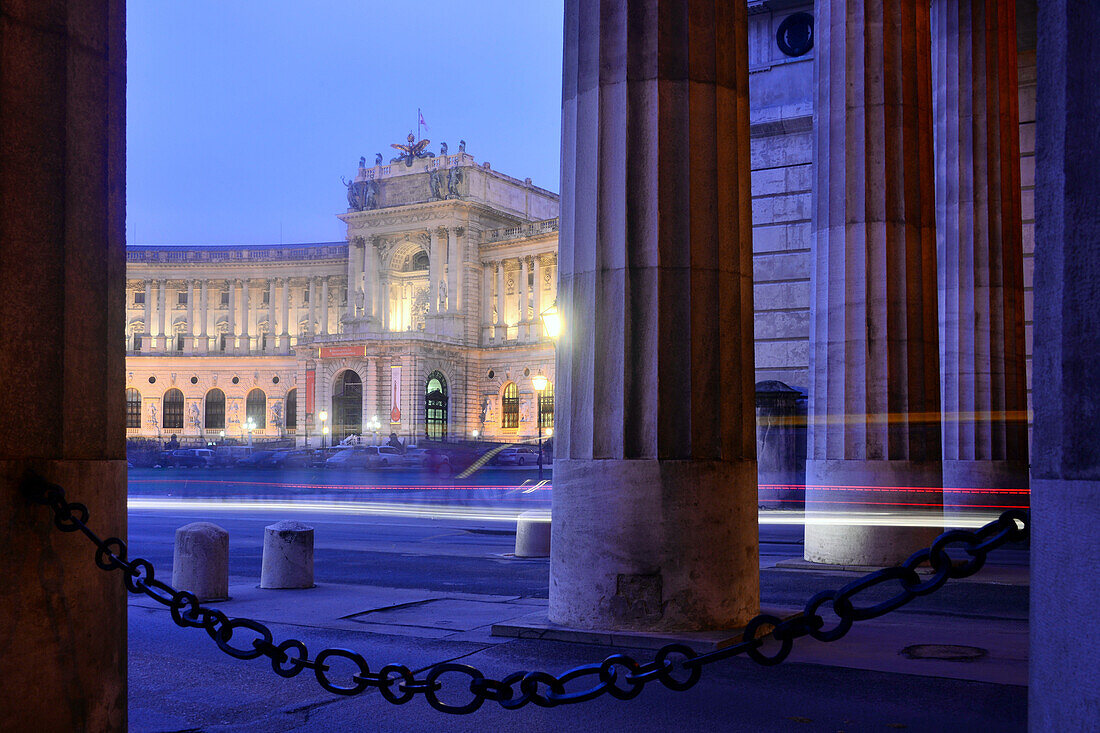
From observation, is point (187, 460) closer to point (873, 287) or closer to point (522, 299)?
point (522, 299)

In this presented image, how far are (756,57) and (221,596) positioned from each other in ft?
65.7

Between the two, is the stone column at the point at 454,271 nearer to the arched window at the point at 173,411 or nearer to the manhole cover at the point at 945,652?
the arched window at the point at 173,411

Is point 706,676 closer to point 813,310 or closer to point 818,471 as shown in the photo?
point 818,471

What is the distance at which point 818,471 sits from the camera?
14.4 meters

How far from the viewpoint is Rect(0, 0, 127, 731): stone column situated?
14.2 feet

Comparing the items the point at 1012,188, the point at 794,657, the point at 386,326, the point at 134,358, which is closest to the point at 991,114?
the point at 1012,188

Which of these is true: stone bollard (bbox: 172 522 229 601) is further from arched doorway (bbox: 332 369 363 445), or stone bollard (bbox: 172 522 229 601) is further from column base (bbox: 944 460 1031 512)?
arched doorway (bbox: 332 369 363 445)

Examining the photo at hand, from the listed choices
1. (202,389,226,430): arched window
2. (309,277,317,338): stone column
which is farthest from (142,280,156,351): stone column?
(309,277,317,338): stone column

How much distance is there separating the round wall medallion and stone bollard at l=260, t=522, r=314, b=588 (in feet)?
60.8

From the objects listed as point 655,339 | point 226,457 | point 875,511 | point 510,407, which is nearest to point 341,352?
point 510,407

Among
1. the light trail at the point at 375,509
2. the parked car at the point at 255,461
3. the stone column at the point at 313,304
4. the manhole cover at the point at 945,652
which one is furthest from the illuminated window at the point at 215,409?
the manhole cover at the point at 945,652

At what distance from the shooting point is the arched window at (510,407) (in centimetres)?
9250

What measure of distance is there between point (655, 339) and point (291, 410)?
97398mm

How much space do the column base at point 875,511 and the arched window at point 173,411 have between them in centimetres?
9791
